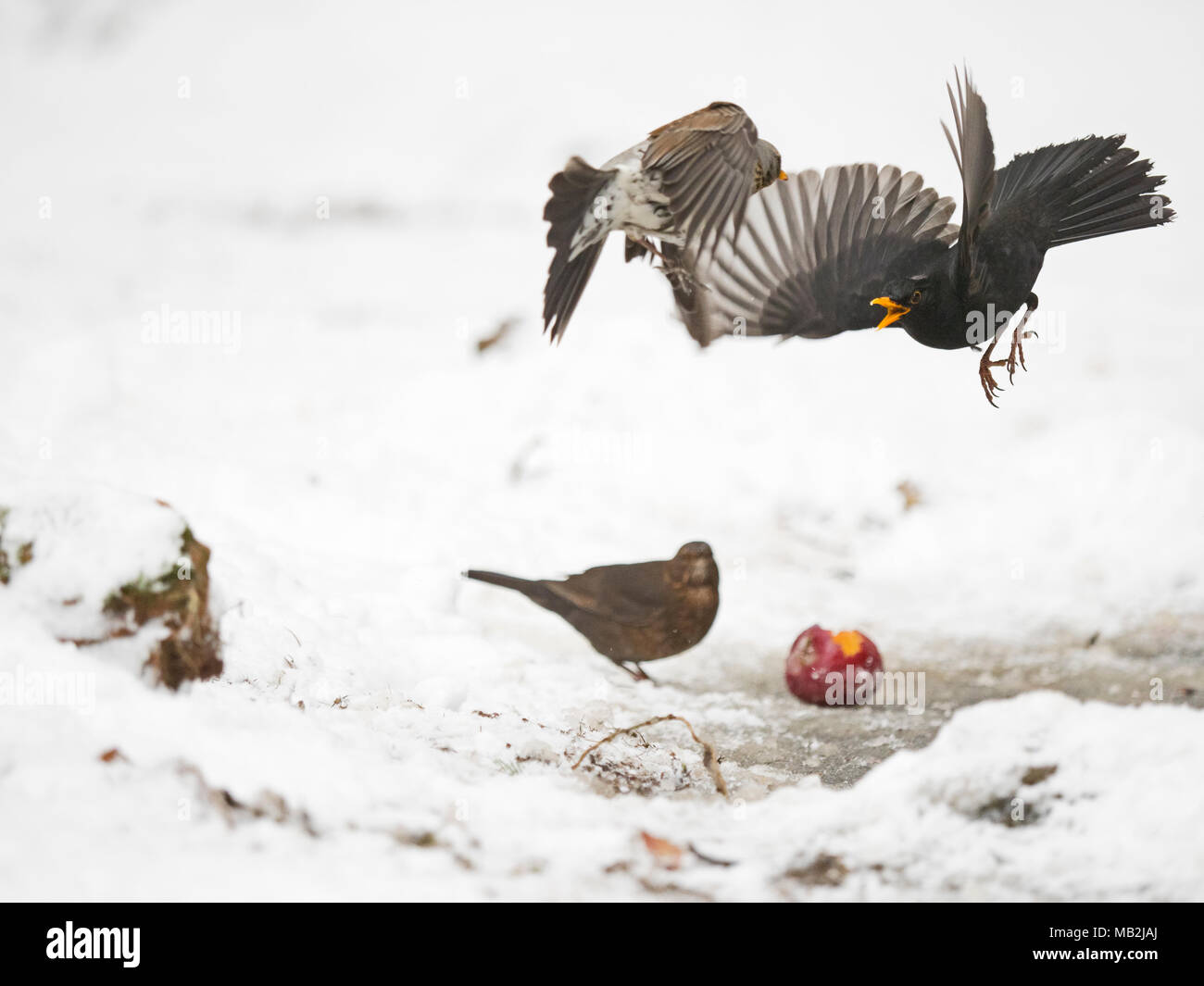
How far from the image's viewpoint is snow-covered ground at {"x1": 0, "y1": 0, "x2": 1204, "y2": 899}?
146 cm

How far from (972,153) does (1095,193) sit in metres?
0.51

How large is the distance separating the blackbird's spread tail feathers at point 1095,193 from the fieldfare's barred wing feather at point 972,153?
12.5 inches

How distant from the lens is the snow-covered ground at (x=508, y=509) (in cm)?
146

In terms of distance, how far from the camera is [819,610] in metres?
3.27

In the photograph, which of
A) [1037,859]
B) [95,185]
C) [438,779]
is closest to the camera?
[1037,859]

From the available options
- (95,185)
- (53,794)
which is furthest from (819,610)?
(95,185)

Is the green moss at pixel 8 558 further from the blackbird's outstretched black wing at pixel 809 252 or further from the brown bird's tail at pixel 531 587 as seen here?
the blackbird's outstretched black wing at pixel 809 252

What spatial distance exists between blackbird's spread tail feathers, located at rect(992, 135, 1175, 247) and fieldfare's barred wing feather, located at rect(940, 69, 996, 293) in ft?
1.04

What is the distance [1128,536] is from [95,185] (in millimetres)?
7644
